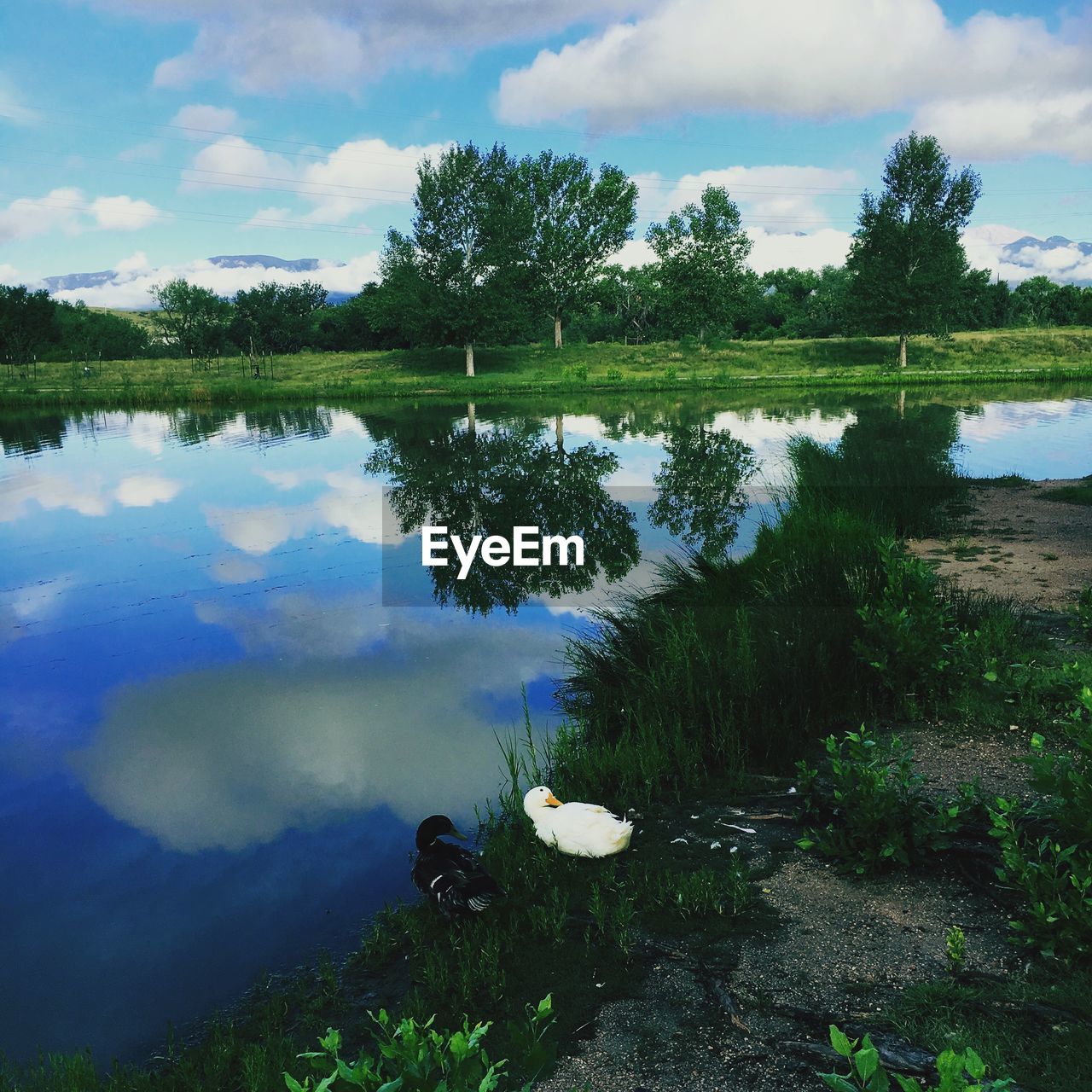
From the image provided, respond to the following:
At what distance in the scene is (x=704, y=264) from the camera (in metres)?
75.1

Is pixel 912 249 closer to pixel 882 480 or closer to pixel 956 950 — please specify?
pixel 882 480

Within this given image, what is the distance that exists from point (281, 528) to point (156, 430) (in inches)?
843

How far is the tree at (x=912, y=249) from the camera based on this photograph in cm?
5831

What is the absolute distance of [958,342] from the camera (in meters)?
68.4

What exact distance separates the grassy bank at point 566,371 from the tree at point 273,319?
39.5ft

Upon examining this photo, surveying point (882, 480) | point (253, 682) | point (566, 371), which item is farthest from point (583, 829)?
point (566, 371)

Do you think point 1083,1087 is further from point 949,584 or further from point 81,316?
point 81,316

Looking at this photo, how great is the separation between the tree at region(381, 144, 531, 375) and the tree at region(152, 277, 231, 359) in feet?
119

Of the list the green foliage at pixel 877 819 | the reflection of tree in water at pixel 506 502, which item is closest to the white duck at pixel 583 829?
the green foliage at pixel 877 819

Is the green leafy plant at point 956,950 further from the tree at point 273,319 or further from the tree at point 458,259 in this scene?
the tree at point 273,319

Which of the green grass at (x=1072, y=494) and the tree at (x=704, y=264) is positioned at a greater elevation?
the tree at (x=704, y=264)

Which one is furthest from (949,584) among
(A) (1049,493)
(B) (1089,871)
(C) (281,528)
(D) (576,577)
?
(C) (281,528)

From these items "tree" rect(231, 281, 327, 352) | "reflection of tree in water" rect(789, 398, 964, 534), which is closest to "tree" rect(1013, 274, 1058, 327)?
"tree" rect(231, 281, 327, 352)

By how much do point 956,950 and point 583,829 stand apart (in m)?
2.15
